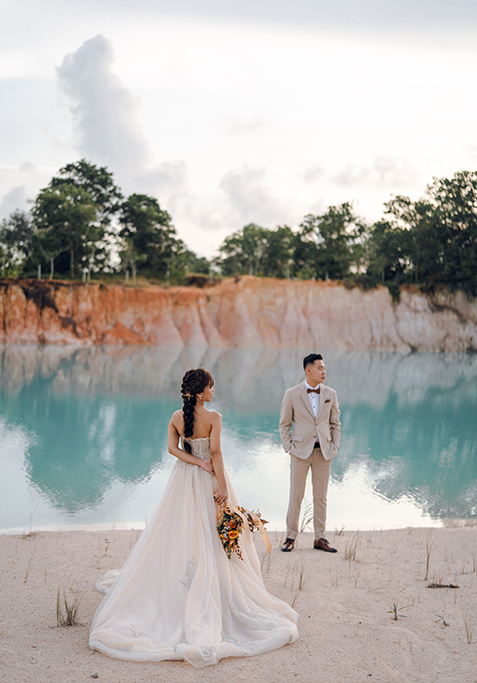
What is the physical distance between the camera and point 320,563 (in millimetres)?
5340

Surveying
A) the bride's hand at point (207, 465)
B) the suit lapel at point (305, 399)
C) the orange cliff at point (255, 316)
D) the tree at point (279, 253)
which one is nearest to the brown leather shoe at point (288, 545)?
the suit lapel at point (305, 399)

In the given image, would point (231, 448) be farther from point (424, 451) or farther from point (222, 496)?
point (222, 496)

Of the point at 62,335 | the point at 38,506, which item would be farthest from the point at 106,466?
the point at 62,335

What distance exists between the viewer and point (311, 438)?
18.8 feet

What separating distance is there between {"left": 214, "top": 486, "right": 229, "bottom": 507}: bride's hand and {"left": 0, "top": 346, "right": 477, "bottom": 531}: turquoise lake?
11.4 ft

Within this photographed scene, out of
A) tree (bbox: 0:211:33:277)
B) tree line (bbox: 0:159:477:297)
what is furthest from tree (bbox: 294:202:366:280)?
tree (bbox: 0:211:33:277)

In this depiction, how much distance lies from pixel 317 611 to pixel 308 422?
192 cm

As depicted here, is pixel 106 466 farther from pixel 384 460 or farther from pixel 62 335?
pixel 62 335

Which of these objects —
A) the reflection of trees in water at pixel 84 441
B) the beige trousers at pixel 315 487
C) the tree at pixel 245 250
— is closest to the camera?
the beige trousers at pixel 315 487

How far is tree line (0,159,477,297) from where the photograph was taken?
159 ft

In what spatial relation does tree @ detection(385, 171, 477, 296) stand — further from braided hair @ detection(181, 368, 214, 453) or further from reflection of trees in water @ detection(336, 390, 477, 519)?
braided hair @ detection(181, 368, 214, 453)

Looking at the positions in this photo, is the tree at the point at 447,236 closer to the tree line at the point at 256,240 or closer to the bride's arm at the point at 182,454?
the tree line at the point at 256,240

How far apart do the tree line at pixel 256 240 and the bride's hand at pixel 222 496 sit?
152 ft

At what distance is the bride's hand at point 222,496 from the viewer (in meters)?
4.01
